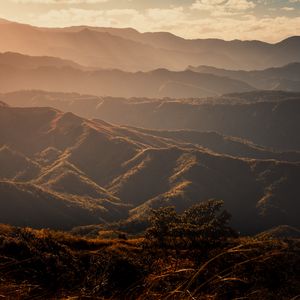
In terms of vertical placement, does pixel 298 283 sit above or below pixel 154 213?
above

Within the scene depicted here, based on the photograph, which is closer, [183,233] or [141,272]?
[141,272]

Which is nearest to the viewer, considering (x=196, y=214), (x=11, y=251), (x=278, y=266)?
(x=11, y=251)

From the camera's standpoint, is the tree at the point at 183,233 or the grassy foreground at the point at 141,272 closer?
the grassy foreground at the point at 141,272

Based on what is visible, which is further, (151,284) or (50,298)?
(50,298)

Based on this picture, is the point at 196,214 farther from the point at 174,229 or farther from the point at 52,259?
the point at 52,259

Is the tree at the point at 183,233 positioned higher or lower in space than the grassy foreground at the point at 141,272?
lower

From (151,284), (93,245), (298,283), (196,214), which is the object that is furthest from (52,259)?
(196,214)

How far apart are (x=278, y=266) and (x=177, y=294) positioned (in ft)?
95.6

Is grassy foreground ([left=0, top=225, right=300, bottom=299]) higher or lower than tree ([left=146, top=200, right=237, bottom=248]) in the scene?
higher

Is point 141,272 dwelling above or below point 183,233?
above

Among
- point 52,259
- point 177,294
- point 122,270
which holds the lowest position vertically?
point 122,270

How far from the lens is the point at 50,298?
5793mm

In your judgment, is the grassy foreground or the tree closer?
the grassy foreground

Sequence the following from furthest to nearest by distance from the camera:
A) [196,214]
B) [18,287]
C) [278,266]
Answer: [196,214], [278,266], [18,287]
